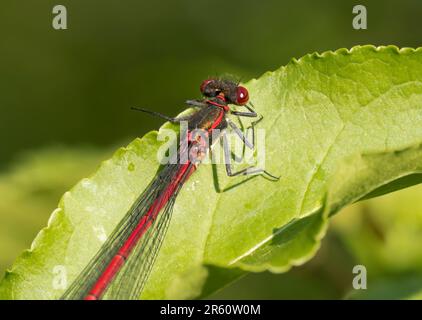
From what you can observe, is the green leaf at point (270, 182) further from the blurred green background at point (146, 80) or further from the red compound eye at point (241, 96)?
the red compound eye at point (241, 96)

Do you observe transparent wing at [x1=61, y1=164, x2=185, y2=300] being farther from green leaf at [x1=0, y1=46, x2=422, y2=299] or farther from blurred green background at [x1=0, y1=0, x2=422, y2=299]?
blurred green background at [x1=0, y1=0, x2=422, y2=299]

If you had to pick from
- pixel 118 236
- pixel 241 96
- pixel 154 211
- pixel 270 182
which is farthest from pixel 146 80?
pixel 270 182

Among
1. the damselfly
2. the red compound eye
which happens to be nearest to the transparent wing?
the damselfly

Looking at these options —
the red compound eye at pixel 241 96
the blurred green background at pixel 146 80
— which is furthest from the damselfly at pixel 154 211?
the blurred green background at pixel 146 80

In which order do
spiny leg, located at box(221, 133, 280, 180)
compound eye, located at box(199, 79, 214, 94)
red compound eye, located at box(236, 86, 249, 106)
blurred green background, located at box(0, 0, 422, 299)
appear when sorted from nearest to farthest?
spiny leg, located at box(221, 133, 280, 180) < blurred green background, located at box(0, 0, 422, 299) < red compound eye, located at box(236, 86, 249, 106) < compound eye, located at box(199, 79, 214, 94)

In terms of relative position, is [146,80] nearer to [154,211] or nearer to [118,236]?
[154,211]
